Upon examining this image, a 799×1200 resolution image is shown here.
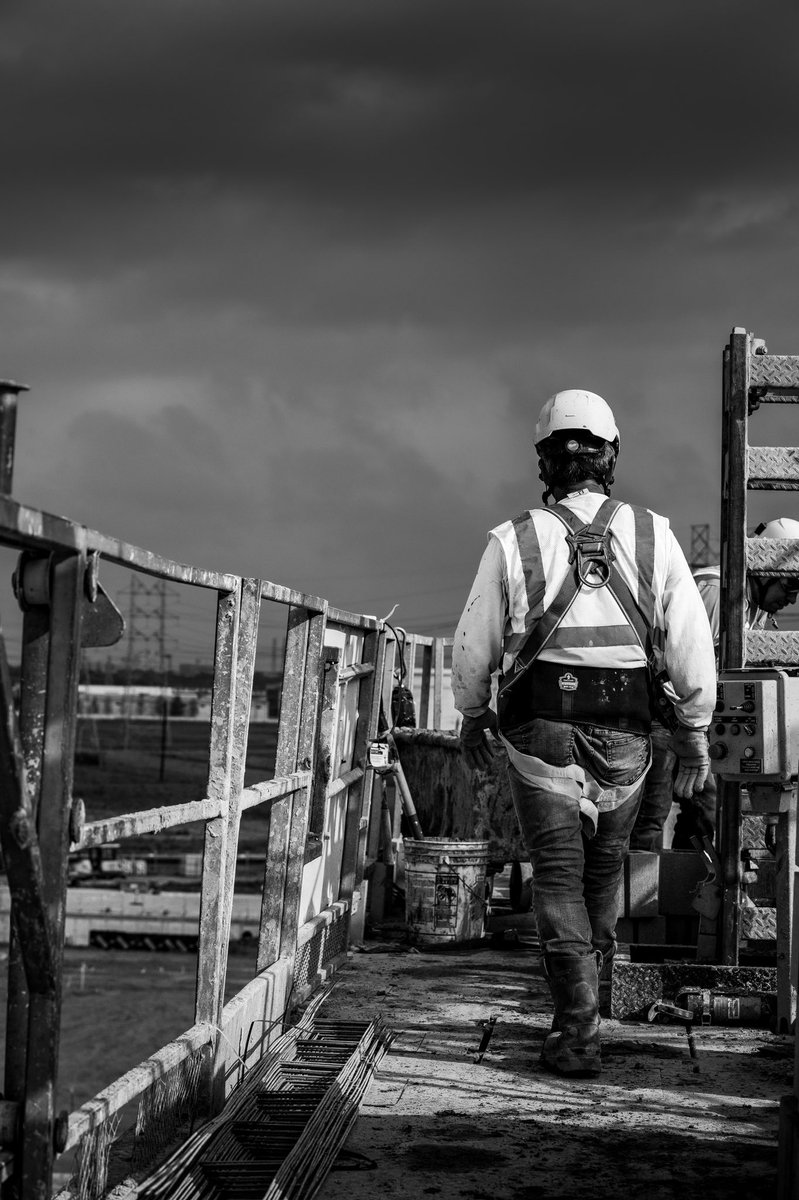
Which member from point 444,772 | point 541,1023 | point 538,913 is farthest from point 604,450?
point 444,772

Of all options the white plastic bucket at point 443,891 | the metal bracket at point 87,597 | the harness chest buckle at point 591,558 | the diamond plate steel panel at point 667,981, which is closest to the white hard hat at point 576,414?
the harness chest buckle at point 591,558

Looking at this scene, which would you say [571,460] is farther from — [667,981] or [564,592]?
[667,981]

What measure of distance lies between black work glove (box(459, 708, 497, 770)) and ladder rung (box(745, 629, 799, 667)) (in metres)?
1.38

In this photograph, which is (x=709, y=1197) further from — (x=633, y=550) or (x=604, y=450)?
(x=604, y=450)

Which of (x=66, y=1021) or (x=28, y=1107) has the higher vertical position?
(x=28, y=1107)

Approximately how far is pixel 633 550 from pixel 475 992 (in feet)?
7.48

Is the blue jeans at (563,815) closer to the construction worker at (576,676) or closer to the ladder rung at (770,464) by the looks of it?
the construction worker at (576,676)

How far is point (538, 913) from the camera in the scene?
4.60 meters

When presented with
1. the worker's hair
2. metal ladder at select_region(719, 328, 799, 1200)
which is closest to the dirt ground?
metal ladder at select_region(719, 328, 799, 1200)

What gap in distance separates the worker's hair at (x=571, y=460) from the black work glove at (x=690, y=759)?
96cm

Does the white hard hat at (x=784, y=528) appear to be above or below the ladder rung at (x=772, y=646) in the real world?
above

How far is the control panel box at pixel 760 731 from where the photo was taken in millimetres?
5121

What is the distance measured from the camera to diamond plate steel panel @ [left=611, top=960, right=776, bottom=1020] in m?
5.38

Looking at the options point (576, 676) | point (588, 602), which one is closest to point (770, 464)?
point (588, 602)
